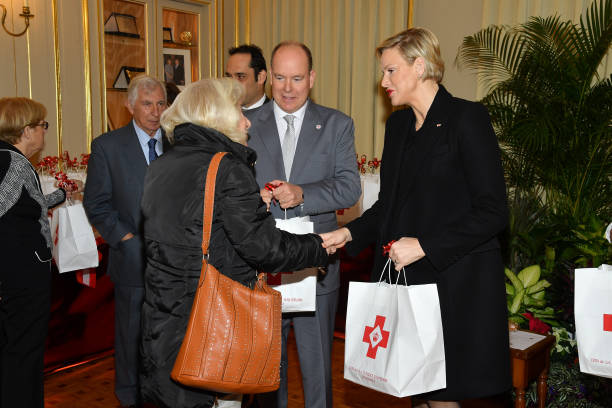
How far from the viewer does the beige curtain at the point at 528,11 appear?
4.62 metres

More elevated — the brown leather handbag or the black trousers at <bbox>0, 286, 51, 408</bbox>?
the brown leather handbag

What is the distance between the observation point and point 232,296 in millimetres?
1690

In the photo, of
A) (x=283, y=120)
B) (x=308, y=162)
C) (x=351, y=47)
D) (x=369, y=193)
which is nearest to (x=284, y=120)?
(x=283, y=120)

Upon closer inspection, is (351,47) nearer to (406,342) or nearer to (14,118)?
(14,118)

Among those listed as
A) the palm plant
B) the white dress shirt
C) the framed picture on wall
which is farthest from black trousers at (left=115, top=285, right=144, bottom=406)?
the framed picture on wall

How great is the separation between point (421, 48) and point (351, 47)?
4.50 metres

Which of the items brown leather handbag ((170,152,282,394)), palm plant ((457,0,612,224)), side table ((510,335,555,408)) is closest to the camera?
brown leather handbag ((170,152,282,394))

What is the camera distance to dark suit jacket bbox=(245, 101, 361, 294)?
254 centimetres

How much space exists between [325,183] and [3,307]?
1504mm

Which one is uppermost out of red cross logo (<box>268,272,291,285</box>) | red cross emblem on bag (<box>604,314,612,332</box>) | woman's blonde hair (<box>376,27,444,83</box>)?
woman's blonde hair (<box>376,27,444,83</box>)

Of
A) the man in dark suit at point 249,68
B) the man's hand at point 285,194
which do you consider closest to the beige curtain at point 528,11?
the man in dark suit at point 249,68

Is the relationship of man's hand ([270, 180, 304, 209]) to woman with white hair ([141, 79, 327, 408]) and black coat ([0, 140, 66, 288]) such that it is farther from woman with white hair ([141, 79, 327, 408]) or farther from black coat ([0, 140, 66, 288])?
black coat ([0, 140, 66, 288])

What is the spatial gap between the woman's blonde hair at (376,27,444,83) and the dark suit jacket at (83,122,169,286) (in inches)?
65.0

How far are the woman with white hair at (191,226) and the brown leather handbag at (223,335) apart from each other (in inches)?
2.4
